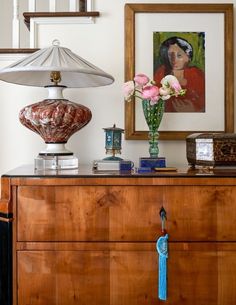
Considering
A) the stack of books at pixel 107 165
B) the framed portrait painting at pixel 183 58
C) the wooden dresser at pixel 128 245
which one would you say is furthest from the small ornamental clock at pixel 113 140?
the wooden dresser at pixel 128 245

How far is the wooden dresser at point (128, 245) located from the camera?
1.27 meters

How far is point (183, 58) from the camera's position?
185 cm

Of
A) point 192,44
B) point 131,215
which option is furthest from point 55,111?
point 192,44

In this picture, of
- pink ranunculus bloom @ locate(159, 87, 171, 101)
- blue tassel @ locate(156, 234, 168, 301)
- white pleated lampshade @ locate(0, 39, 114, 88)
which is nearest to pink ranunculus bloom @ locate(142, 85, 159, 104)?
pink ranunculus bloom @ locate(159, 87, 171, 101)

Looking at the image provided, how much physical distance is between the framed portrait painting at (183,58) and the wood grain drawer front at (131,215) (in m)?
0.60

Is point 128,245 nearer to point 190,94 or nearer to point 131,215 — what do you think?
point 131,215

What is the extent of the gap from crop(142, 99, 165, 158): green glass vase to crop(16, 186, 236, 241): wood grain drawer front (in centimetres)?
41

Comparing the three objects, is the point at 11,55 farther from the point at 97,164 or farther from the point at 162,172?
the point at 162,172

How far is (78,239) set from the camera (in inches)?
50.4

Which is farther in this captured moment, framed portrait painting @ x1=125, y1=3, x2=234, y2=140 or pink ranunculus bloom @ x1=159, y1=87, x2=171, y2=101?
framed portrait painting @ x1=125, y1=3, x2=234, y2=140

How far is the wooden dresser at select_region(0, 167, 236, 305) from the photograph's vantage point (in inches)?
50.1

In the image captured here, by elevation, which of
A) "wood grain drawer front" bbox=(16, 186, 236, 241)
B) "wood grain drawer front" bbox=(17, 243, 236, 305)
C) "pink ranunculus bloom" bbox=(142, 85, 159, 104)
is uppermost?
"pink ranunculus bloom" bbox=(142, 85, 159, 104)

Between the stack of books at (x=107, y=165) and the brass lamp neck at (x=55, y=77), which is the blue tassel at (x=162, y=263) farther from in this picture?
the brass lamp neck at (x=55, y=77)

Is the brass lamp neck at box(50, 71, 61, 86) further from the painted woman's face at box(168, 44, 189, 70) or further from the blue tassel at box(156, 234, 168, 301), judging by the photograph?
the blue tassel at box(156, 234, 168, 301)
